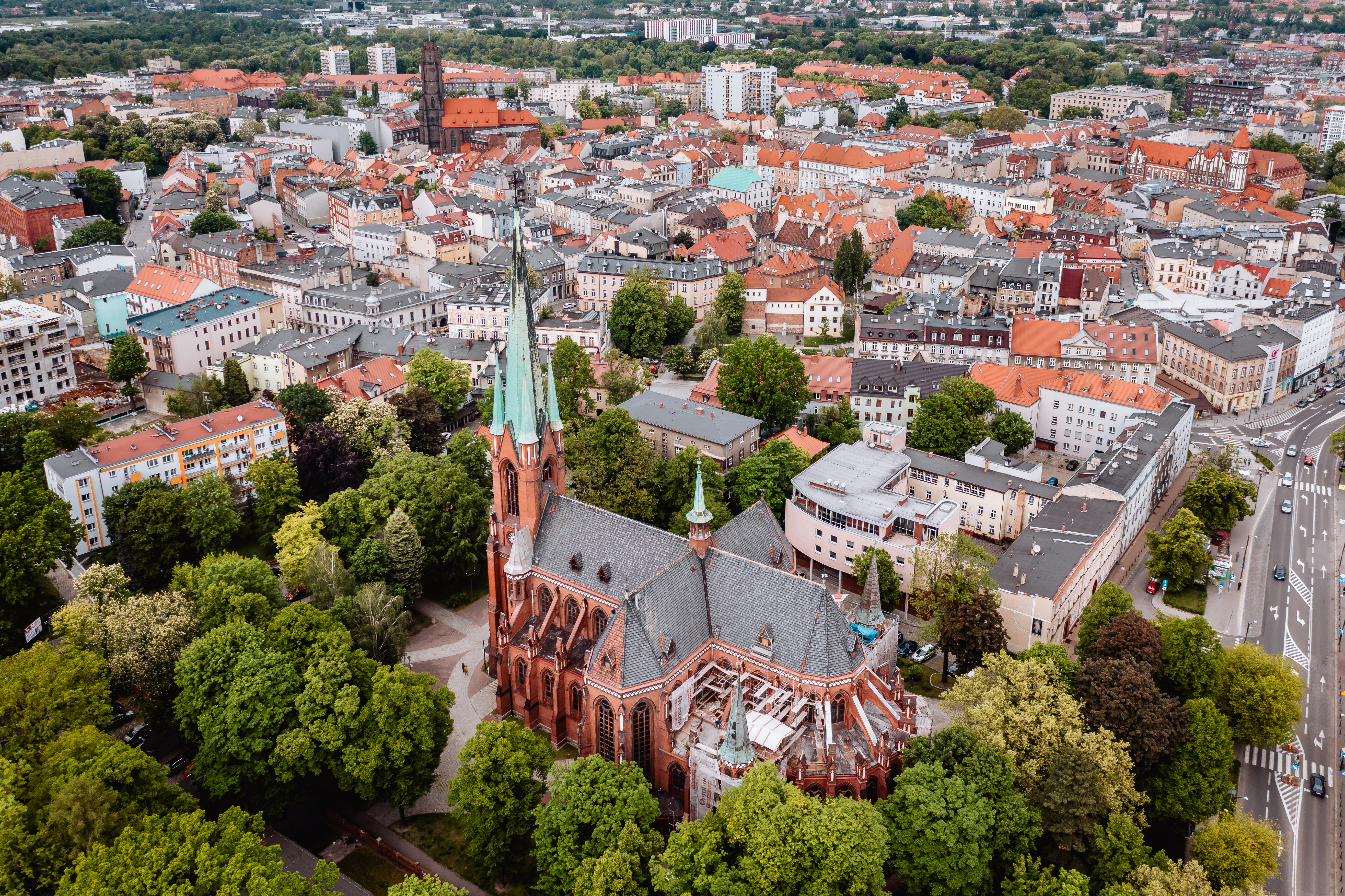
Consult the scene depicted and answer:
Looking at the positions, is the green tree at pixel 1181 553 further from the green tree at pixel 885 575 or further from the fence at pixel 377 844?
the fence at pixel 377 844

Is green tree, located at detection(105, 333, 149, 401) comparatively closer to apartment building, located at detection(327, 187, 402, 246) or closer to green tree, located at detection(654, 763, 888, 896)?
apartment building, located at detection(327, 187, 402, 246)

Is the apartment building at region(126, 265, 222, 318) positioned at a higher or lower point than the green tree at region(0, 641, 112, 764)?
higher

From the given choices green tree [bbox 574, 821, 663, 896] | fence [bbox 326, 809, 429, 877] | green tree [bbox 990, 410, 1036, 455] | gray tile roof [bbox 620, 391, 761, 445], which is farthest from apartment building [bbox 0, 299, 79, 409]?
green tree [bbox 990, 410, 1036, 455]

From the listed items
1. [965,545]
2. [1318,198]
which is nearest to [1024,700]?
[965,545]

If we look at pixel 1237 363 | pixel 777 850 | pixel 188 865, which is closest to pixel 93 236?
pixel 188 865

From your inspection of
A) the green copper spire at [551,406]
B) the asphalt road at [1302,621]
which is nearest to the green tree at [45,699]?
the green copper spire at [551,406]

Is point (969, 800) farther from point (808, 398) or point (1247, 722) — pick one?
point (808, 398)

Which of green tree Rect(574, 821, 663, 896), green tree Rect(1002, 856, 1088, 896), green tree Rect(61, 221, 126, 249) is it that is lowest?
green tree Rect(1002, 856, 1088, 896)
